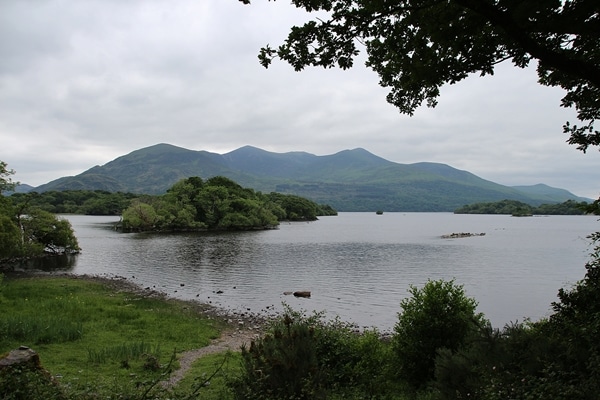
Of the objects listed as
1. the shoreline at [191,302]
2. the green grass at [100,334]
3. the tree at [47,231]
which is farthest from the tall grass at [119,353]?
the tree at [47,231]

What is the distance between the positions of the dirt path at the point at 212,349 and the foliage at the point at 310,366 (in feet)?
15.5

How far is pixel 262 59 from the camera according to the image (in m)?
7.73

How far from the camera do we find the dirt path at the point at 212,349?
14.1 metres

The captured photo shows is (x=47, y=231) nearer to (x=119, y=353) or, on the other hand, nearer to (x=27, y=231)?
(x=27, y=231)

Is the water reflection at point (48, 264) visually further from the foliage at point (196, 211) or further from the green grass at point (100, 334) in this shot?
the foliage at point (196, 211)

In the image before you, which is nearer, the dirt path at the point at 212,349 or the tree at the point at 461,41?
the tree at the point at 461,41

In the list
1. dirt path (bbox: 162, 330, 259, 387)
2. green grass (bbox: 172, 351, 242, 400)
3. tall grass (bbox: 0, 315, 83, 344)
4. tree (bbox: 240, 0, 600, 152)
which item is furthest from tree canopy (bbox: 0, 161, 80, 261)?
tree (bbox: 240, 0, 600, 152)

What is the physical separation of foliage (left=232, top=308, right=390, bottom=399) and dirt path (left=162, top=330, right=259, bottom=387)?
4.73 meters

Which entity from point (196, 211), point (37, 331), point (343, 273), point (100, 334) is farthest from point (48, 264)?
point (196, 211)

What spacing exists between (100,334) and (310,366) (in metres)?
14.8

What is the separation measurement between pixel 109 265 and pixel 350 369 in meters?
52.1

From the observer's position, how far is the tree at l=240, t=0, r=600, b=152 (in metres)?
6.35

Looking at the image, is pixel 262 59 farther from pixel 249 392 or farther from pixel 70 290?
pixel 70 290

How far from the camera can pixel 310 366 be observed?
30.4 ft
